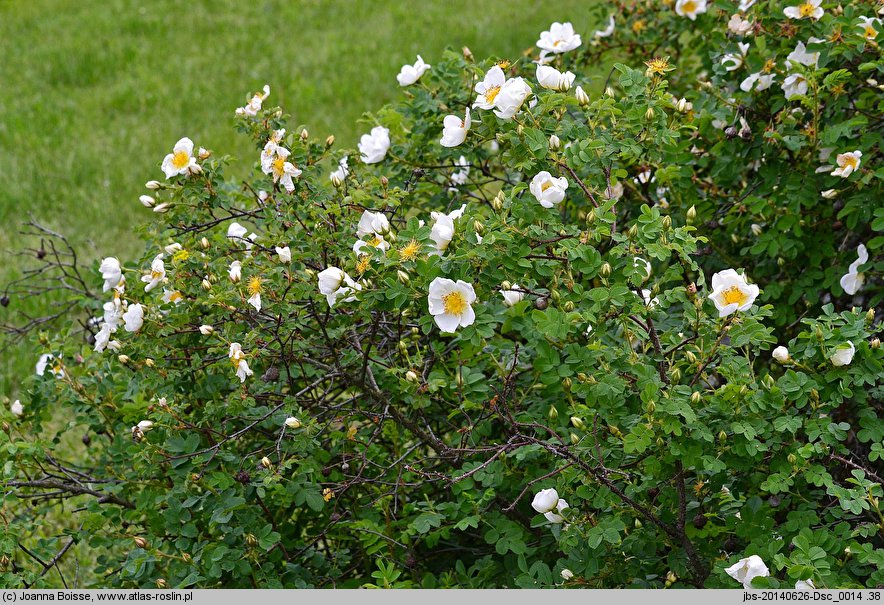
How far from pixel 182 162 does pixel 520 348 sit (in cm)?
90

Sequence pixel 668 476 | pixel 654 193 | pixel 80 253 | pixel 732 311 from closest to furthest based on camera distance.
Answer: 1. pixel 732 311
2. pixel 668 476
3. pixel 654 193
4. pixel 80 253

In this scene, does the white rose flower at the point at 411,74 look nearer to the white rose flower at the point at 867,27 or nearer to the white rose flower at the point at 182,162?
the white rose flower at the point at 182,162

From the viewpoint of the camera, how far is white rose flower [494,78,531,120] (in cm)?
196

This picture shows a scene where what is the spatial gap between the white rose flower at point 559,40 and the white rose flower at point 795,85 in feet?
1.95

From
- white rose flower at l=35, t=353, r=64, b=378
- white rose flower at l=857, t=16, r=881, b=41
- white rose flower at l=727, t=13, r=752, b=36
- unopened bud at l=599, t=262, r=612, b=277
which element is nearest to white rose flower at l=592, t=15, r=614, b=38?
white rose flower at l=727, t=13, r=752, b=36

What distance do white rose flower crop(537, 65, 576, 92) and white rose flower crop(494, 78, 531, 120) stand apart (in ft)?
0.27

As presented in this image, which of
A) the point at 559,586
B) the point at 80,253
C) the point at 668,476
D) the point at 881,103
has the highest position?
the point at 881,103

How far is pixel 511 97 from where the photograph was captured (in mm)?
1966

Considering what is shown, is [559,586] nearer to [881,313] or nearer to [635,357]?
[635,357]

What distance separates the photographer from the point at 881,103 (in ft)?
7.54

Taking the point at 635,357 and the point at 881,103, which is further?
the point at 881,103

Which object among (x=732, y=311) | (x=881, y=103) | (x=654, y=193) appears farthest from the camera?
(x=654, y=193)
